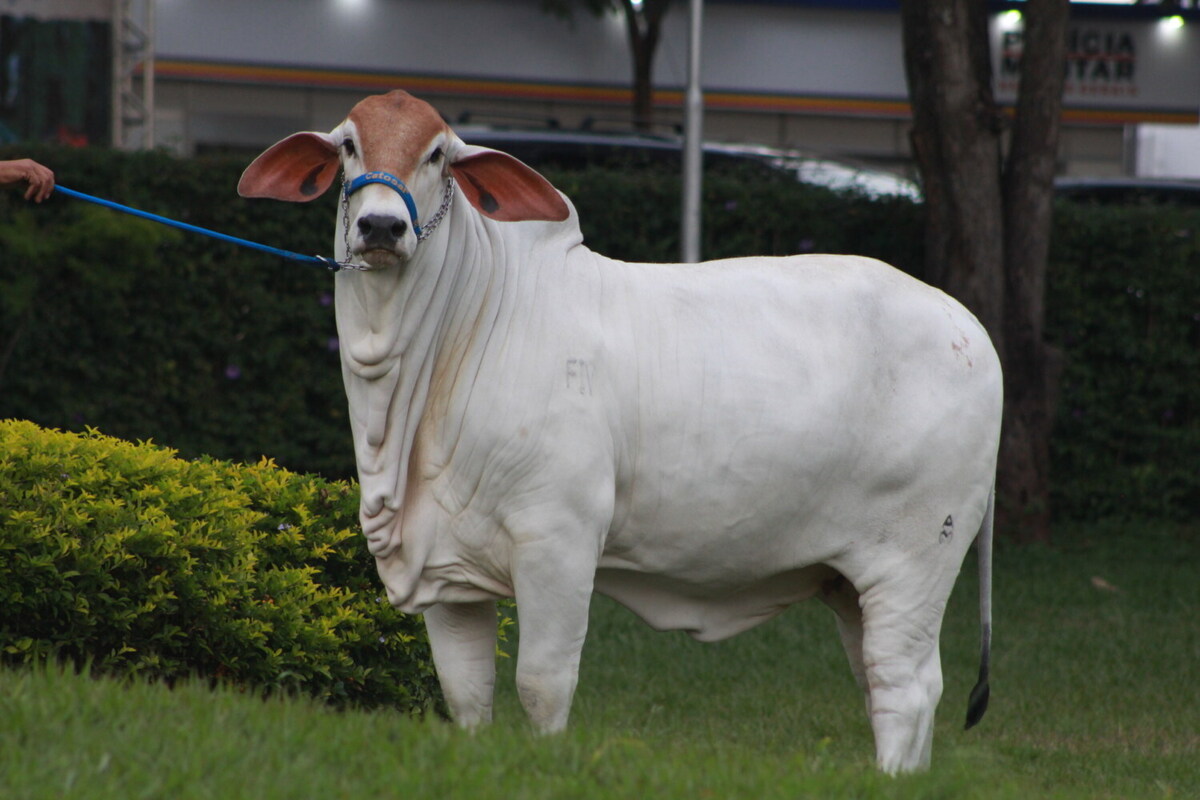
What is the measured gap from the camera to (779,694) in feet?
22.7

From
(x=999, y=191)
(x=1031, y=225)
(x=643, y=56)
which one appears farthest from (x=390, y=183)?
(x=643, y=56)

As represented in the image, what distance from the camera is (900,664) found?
13.4 ft

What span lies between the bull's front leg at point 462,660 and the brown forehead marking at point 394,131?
1187mm

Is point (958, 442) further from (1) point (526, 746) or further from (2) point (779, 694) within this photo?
(2) point (779, 694)

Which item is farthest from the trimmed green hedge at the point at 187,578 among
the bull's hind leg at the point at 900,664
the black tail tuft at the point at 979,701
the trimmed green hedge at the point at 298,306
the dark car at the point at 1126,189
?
the dark car at the point at 1126,189

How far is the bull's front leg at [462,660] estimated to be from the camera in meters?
3.99

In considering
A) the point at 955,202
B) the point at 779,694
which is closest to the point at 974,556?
the point at 955,202

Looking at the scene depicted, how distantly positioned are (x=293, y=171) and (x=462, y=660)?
139 centimetres

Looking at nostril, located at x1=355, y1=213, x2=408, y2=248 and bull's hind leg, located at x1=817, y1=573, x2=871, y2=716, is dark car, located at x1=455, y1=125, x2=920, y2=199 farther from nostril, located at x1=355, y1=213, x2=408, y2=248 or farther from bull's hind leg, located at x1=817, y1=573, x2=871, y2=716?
nostril, located at x1=355, y1=213, x2=408, y2=248

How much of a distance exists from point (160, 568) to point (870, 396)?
2.09 meters

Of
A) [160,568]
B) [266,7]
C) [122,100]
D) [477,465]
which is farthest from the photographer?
[266,7]

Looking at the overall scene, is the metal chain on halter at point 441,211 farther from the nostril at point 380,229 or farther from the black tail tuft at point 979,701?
the black tail tuft at point 979,701

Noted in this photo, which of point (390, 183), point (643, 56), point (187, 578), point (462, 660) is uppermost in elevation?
point (643, 56)

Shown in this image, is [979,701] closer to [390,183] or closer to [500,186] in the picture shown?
[500,186]
